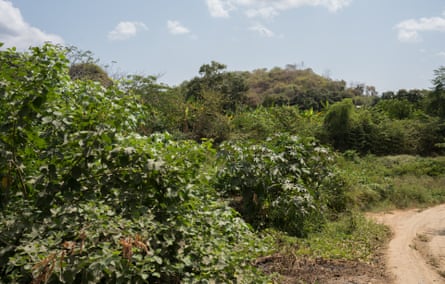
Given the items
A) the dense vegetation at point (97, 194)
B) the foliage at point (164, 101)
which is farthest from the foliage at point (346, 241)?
the foliage at point (164, 101)

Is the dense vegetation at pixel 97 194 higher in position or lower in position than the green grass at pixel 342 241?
higher

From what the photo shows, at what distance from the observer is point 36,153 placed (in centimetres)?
287

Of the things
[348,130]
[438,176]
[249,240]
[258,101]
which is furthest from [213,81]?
[249,240]

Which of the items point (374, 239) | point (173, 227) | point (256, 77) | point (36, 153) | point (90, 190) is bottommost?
point (374, 239)

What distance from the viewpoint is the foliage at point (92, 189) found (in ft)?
7.61

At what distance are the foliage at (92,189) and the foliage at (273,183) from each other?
3040 mm

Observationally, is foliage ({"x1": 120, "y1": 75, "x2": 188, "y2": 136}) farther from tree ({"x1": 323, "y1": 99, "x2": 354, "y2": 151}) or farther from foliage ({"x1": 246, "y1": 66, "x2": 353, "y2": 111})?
foliage ({"x1": 246, "y1": 66, "x2": 353, "y2": 111})

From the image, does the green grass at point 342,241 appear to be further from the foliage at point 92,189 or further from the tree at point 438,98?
the tree at point 438,98

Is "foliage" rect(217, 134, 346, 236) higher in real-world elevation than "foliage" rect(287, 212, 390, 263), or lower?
higher

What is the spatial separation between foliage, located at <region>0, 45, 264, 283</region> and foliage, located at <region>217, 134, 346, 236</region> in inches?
120

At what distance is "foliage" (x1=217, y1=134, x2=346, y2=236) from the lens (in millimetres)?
5980

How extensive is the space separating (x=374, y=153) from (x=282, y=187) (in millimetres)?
10839

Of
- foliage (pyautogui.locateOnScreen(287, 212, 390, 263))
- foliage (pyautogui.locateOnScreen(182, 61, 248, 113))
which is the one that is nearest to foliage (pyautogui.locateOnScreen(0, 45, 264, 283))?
foliage (pyautogui.locateOnScreen(287, 212, 390, 263))

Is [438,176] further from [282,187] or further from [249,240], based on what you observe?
[249,240]
